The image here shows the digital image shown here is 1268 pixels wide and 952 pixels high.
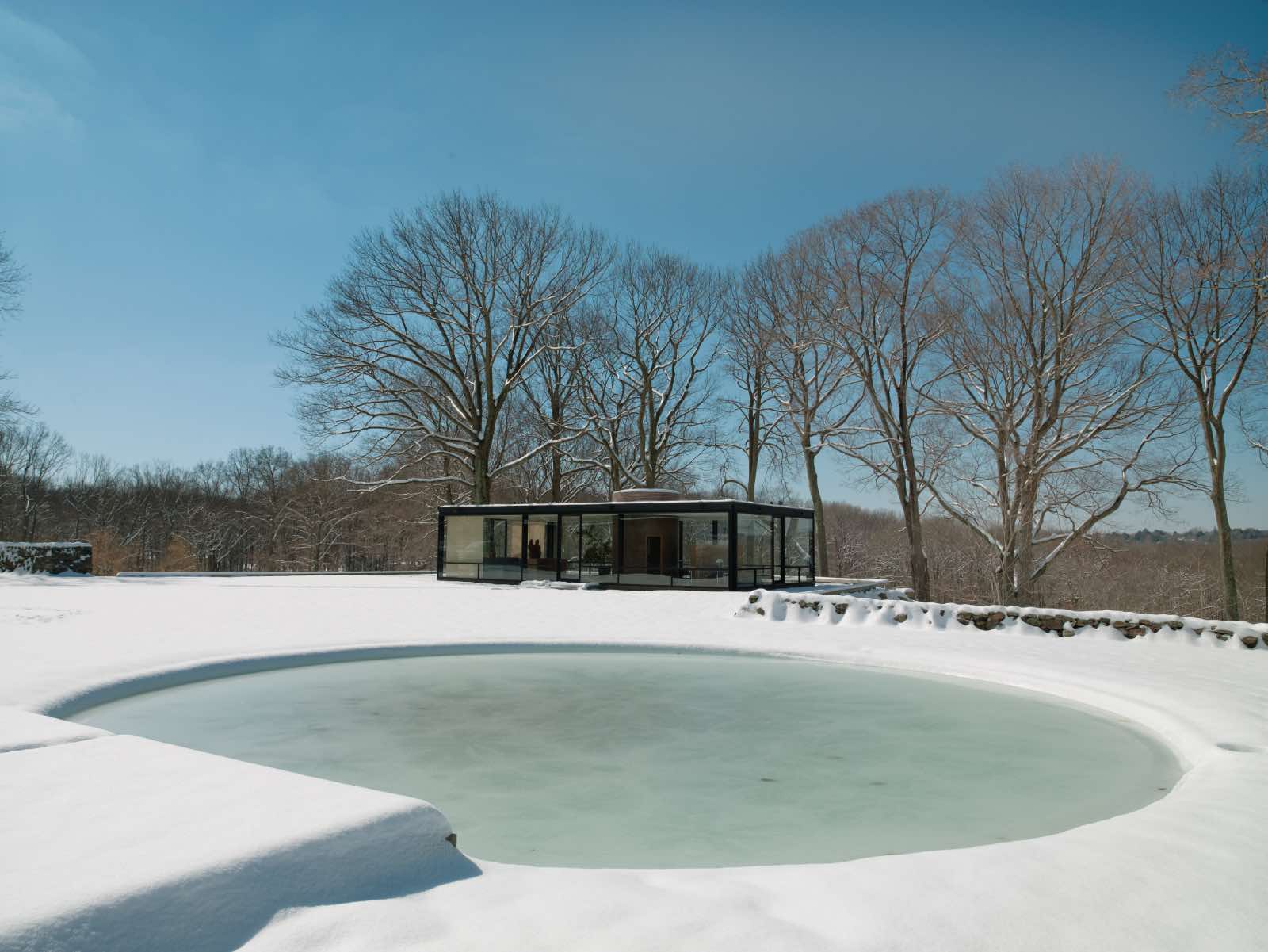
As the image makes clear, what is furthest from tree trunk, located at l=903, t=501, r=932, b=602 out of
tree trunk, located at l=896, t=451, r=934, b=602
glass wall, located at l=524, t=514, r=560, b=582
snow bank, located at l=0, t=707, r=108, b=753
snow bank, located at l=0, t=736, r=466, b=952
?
snow bank, located at l=0, t=736, r=466, b=952

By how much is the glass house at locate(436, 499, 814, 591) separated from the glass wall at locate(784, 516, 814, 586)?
0.14ft

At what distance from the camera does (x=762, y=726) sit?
7262 millimetres

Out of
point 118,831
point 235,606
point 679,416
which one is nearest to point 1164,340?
point 679,416

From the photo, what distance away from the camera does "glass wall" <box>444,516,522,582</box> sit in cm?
2420

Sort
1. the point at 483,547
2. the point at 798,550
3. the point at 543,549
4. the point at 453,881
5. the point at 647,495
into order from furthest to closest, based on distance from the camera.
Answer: the point at 483,547 → the point at 798,550 → the point at 543,549 → the point at 647,495 → the point at 453,881

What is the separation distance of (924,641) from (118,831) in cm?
1034

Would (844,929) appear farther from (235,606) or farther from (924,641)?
(235,606)

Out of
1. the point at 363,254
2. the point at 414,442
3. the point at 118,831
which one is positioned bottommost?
the point at 118,831

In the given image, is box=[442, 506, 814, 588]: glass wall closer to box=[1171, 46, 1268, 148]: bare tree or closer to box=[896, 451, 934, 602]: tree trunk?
box=[896, 451, 934, 602]: tree trunk

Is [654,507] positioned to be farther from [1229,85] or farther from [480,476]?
[1229,85]

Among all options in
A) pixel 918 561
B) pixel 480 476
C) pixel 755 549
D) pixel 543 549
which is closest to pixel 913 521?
pixel 918 561

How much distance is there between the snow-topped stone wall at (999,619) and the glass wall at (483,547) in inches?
437

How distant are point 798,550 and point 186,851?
2248 centimetres

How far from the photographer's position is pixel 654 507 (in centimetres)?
2172
